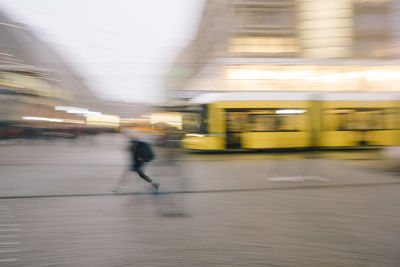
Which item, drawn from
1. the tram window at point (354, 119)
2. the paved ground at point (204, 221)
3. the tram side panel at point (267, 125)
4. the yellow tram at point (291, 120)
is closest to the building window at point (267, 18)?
the yellow tram at point (291, 120)

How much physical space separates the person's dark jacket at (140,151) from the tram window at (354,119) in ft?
39.0

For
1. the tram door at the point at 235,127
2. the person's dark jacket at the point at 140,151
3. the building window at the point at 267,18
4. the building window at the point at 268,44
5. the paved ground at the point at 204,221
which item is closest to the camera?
the paved ground at the point at 204,221

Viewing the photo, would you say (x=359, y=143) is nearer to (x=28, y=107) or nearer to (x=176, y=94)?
(x=176, y=94)

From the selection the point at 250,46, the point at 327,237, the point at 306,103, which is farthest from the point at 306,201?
the point at 250,46

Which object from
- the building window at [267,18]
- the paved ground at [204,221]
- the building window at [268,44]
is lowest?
the paved ground at [204,221]

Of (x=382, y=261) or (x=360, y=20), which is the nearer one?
(x=382, y=261)

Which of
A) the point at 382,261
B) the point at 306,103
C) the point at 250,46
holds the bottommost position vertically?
the point at 382,261

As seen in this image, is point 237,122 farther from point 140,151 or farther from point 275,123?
point 140,151

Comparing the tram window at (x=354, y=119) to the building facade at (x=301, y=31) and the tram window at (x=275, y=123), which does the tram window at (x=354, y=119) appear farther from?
the building facade at (x=301, y=31)

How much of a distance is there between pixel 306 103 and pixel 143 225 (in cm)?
1390

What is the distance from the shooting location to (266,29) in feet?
97.0

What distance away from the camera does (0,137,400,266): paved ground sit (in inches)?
160

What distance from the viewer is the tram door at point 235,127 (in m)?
16.9

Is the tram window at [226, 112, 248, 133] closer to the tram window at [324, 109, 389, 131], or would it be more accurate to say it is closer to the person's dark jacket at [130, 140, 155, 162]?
the tram window at [324, 109, 389, 131]
